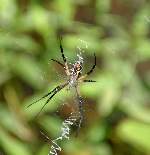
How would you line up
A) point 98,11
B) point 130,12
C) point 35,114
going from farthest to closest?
point 130,12, point 98,11, point 35,114

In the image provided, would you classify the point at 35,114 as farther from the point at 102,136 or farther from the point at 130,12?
the point at 130,12

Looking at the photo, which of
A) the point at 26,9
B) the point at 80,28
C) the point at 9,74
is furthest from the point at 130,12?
the point at 9,74

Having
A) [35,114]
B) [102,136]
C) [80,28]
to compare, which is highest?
[80,28]

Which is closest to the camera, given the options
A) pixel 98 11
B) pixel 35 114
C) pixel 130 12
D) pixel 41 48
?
pixel 35 114

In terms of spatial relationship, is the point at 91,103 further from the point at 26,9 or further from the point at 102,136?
the point at 26,9

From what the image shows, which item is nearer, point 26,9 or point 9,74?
point 9,74

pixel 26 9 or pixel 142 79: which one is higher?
pixel 26 9
